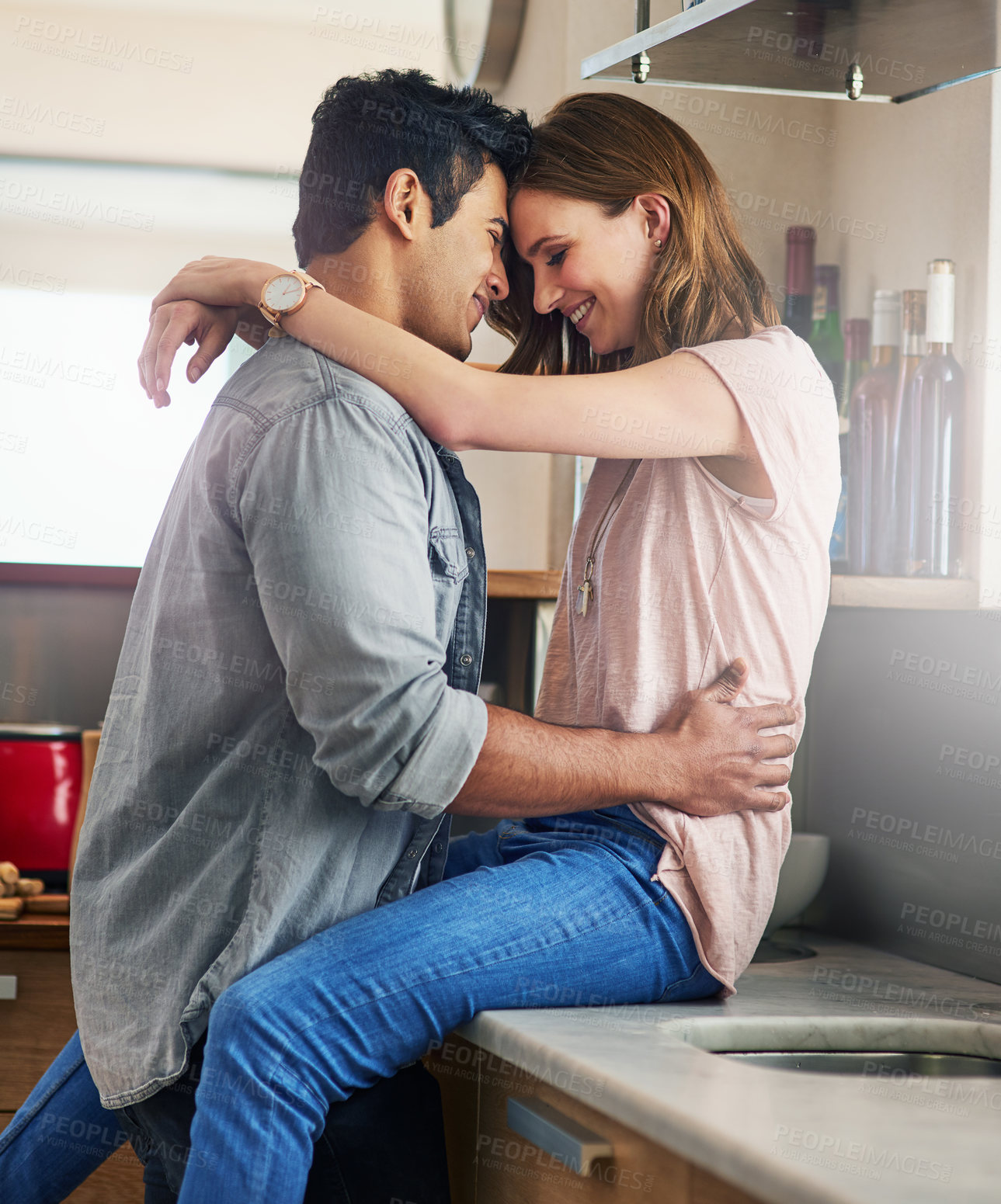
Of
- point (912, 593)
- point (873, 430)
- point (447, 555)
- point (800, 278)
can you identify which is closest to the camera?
point (447, 555)

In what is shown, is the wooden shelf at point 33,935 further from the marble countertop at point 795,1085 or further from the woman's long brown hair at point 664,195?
the woman's long brown hair at point 664,195

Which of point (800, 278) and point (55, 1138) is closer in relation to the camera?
point (55, 1138)

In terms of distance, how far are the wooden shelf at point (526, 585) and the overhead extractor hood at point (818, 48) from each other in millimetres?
586

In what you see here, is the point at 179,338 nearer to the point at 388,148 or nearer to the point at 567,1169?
the point at 388,148

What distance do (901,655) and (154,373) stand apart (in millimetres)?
845

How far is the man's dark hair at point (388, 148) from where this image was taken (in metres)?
1.05

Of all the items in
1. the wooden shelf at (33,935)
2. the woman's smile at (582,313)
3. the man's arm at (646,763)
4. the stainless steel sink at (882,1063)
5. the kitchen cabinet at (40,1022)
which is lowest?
the kitchen cabinet at (40,1022)

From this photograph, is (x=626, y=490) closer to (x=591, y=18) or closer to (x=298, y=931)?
(x=298, y=931)

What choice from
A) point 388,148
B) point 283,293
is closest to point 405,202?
point 388,148

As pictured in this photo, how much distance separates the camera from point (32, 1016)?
4.45 ft

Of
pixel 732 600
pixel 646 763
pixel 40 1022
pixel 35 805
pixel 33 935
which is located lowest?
pixel 40 1022

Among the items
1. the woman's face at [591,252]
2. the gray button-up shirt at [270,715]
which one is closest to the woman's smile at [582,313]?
the woman's face at [591,252]

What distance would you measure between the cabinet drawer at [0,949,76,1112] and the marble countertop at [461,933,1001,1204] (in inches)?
26.4

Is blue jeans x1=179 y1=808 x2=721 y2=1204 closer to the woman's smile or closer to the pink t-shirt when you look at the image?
the pink t-shirt
